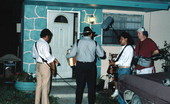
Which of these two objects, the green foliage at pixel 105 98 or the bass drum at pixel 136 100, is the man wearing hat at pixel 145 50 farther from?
the bass drum at pixel 136 100

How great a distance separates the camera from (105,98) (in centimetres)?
831

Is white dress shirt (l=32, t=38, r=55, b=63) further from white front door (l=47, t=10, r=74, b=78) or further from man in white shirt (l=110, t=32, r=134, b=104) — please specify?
white front door (l=47, t=10, r=74, b=78)

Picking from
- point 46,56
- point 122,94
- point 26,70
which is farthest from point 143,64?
point 26,70

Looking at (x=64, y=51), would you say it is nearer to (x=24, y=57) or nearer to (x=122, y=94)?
(x=24, y=57)

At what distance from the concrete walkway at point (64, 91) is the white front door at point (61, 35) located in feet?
1.85

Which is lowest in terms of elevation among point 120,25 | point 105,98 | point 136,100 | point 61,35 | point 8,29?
point 105,98

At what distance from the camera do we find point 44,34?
21.1 feet

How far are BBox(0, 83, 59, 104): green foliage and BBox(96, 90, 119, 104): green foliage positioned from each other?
53.2 inches

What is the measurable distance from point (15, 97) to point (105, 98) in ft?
9.21

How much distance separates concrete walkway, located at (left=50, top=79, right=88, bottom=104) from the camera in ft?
27.1

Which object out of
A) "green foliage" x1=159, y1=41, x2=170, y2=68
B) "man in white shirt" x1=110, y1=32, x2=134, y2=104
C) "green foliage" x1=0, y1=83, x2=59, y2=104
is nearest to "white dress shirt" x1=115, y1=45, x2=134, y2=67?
"man in white shirt" x1=110, y1=32, x2=134, y2=104

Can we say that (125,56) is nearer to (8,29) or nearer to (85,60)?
(85,60)

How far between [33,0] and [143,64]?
4.13 metres

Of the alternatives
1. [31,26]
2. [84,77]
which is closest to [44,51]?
[84,77]
